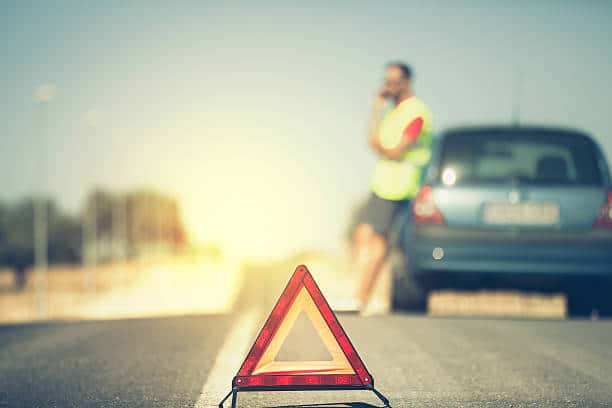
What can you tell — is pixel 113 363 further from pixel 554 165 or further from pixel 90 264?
pixel 90 264

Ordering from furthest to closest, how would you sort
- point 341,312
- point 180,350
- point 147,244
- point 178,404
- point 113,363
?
point 147,244 < point 341,312 < point 180,350 < point 113,363 < point 178,404

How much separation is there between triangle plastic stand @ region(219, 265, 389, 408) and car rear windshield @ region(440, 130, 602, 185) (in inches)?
168

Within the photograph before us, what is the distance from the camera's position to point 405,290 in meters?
9.32

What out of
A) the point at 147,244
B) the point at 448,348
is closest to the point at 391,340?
the point at 448,348

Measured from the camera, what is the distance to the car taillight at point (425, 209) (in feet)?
28.6

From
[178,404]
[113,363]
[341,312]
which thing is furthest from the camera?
[341,312]

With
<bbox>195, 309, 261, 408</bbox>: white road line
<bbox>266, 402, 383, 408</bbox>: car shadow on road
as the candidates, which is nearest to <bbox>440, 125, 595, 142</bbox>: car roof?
<bbox>195, 309, 261, 408</bbox>: white road line

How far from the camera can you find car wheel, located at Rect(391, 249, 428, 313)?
9125 mm

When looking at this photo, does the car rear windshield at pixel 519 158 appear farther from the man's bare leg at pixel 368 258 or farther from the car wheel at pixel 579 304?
the car wheel at pixel 579 304

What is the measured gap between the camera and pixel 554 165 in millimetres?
8867

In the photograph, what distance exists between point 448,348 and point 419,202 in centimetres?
230

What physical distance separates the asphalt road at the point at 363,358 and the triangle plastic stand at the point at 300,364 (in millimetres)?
261

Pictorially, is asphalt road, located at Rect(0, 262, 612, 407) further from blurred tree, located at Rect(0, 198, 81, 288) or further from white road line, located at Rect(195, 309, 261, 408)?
blurred tree, located at Rect(0, 198, 81, 288)

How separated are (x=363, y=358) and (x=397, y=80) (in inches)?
139
